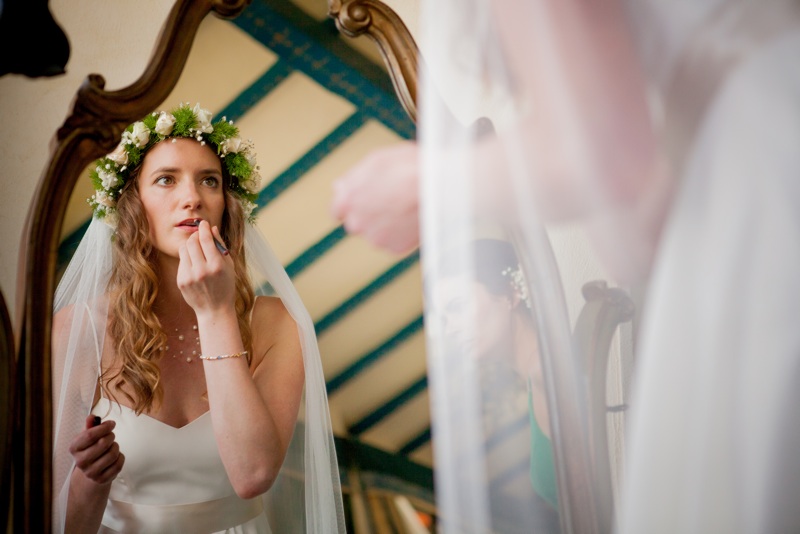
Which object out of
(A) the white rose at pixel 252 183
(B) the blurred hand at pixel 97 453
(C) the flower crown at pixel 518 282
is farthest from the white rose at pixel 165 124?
(C) the flower crown at pixel 518 282

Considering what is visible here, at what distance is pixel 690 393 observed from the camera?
43 cm

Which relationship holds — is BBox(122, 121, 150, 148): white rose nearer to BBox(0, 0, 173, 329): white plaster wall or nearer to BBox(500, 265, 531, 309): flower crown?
BBox(0, 0, 173, 329): white plaster wall

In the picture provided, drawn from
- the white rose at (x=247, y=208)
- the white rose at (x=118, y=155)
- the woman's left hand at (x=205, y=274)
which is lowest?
the woman's left hand at (x=205, y=274)

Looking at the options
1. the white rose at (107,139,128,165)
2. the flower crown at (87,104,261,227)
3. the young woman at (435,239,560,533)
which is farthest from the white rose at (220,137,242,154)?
the young woman at (435,239,560,533)

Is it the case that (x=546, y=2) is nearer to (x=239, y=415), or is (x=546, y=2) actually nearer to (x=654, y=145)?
(x=654, y=145)

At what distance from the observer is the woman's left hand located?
78 centimetres

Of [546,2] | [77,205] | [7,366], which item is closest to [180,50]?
[77,205]

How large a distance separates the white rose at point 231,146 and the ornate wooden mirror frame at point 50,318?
0.09 metres

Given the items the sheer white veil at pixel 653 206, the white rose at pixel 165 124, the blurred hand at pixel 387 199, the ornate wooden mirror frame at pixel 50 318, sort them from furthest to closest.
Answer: the white rose at pixel 165 124, the ornate wooden mirror frame at pixel 50 318, the blurred hand at pixel 387 199, the sheer white veil at pixel 653 206

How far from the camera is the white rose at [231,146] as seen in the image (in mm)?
831

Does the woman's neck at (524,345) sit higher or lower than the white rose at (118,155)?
lower

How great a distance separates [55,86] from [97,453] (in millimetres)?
484

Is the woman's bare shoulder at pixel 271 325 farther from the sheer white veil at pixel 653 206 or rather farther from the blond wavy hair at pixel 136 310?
the sheer white veil at pixel 653 206

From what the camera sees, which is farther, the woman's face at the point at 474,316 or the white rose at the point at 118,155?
the white rose at the point at 118,155
